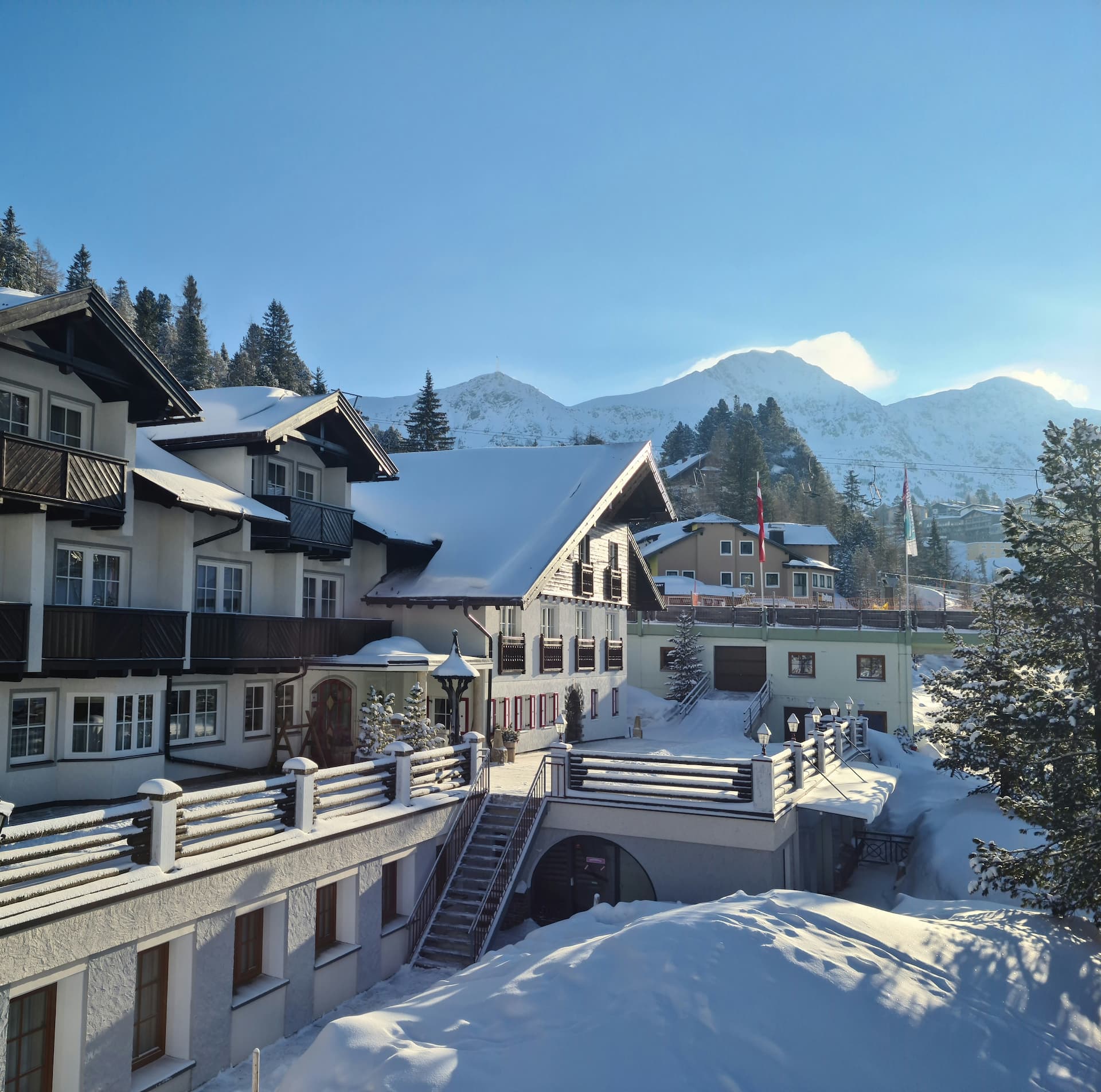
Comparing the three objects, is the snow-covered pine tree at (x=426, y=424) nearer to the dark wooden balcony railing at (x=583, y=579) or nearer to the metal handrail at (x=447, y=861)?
the dark wooden balcony railing at (x=583, y=579)

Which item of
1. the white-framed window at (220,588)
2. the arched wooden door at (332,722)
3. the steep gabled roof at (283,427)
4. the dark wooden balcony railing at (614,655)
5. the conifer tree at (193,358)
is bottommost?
the arched wooden door at (332,722)

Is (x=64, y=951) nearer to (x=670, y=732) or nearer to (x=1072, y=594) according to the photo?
(x=1072, y=594)

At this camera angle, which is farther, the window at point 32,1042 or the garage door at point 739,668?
the garage door at point 739,668

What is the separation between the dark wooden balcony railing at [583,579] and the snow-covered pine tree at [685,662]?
14354mm

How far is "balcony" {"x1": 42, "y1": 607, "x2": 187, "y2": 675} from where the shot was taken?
15.3m

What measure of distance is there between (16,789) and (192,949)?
20.7ft

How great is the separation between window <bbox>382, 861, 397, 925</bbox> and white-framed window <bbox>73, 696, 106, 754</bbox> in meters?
5.76

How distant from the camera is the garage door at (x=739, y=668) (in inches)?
1748

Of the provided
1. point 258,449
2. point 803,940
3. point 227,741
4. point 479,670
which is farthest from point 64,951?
point 479,670

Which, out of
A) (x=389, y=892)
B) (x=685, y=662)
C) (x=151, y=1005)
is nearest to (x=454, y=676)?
(x=389, y=892)

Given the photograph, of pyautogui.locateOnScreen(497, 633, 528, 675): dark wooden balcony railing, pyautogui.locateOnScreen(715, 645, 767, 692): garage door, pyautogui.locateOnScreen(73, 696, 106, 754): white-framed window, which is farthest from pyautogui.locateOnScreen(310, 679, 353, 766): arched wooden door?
pyautogui.locateOnScreen(715, 645, 767, 692): garage door

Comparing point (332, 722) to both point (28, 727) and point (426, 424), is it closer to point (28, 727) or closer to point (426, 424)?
point (28, 727)

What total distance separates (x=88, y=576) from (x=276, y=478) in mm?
5621

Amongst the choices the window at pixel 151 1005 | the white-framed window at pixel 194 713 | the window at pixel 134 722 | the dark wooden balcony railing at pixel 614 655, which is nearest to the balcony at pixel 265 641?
the white-framed window at pixel 194 713
